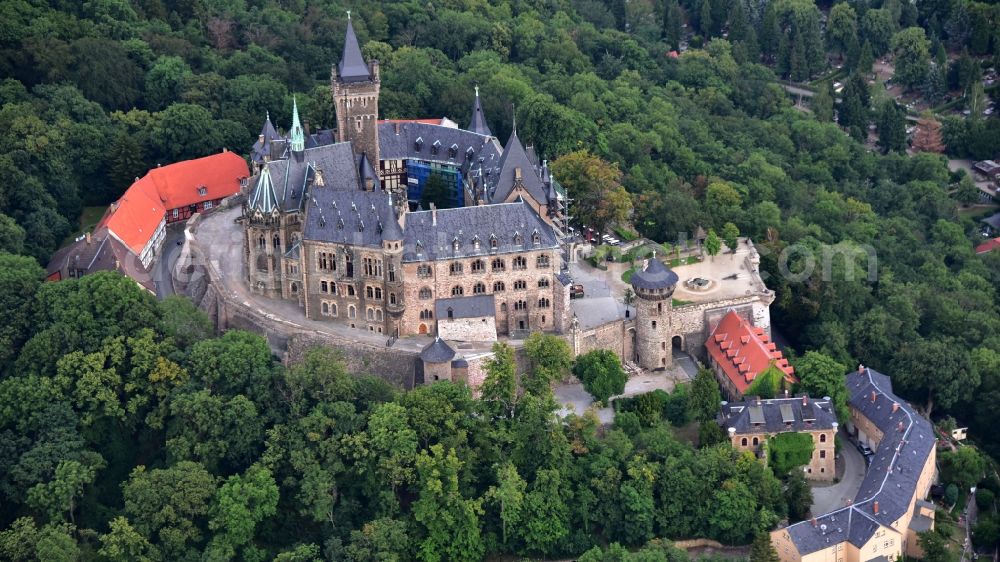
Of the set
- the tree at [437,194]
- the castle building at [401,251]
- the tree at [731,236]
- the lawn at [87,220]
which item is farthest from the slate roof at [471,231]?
the lawn at [87,220]

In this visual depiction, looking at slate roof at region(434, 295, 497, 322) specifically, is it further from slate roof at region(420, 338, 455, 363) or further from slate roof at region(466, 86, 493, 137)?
→ slate roof at region(466, 86, 493, 137)

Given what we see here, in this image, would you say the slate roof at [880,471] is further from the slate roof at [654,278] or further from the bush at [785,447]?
the slate roof at [654,278]

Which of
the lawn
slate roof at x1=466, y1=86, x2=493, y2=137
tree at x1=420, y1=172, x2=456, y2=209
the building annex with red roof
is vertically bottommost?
the lawn

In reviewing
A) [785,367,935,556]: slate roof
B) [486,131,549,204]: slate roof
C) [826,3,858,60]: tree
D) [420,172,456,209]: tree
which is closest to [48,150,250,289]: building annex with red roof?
[420,172,456,209]: tree

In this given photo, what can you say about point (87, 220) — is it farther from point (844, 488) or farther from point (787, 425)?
point (844, 488)

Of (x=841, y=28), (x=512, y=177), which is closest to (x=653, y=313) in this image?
(x=512, y=177)
